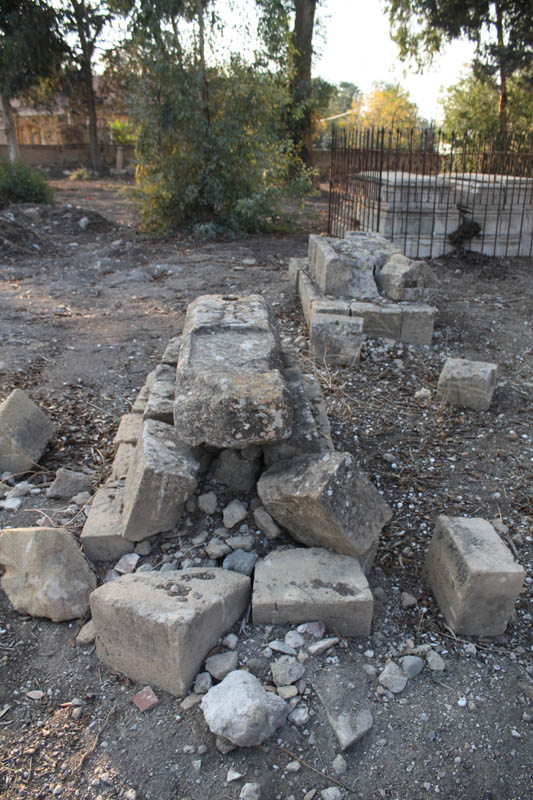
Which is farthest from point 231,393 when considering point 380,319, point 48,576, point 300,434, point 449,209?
point 449,209

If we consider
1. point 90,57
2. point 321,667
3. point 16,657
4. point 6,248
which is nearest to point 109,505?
point 16,657

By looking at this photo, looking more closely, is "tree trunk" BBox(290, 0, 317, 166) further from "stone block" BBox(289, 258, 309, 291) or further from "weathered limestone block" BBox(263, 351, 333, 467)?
"weathered limestone block" BBox(263, 351, 333, 467)

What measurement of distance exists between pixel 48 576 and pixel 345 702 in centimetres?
133

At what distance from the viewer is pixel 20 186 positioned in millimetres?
12320

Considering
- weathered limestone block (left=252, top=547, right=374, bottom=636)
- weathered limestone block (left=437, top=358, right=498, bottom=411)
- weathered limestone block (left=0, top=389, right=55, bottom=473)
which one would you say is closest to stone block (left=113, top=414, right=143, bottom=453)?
weathered limestone block (left=0, top=389, right=55, bottom=473)

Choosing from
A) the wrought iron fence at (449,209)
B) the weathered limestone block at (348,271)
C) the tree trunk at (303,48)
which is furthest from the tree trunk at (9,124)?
the weathered limestone block at (348,271)

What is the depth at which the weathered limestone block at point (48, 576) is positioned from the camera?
2502 millimetres

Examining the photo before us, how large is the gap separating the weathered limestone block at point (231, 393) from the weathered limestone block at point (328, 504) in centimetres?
22

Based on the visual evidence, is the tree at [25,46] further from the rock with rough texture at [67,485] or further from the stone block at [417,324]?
the rock with rough texture at [67,485]

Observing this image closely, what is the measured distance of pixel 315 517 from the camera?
254 centimetres

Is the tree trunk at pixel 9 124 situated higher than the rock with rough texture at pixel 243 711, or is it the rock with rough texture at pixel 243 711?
the tree trunk at pixel 9 124

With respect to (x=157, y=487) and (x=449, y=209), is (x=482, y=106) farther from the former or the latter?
(x=157, y=487)

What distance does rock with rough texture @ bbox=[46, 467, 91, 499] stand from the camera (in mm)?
3307

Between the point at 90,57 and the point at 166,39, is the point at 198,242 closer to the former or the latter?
the point at 166,39
